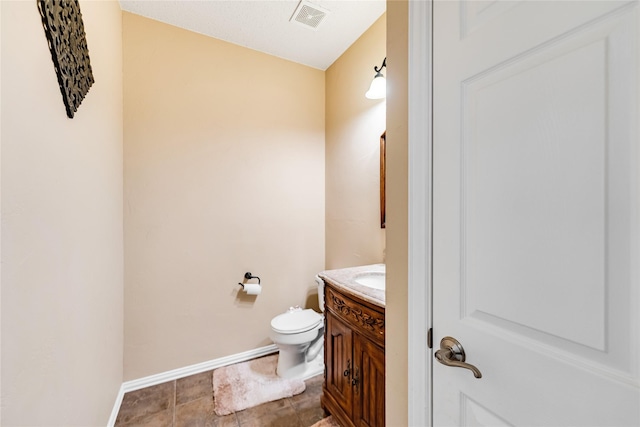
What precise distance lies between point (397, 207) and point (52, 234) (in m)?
1.19

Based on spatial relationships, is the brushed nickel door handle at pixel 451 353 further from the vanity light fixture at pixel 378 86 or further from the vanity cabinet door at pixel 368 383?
the vanity light fixture at pixel 378 86

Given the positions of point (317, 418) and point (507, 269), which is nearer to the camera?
point (507, 269)

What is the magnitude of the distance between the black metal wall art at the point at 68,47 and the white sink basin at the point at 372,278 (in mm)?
1569

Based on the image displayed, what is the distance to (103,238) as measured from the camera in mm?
1438

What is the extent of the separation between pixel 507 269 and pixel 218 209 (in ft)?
6.63

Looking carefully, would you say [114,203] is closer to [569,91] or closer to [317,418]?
[317,418]

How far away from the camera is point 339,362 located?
4.81 feet

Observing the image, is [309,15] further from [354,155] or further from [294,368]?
[294,368]

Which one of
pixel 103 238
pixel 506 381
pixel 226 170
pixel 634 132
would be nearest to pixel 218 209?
pixel 226 170

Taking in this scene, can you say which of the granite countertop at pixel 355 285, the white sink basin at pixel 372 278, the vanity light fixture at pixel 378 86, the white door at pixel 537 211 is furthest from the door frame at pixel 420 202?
the vanity light fixture at pixel 378 86

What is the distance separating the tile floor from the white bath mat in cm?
4

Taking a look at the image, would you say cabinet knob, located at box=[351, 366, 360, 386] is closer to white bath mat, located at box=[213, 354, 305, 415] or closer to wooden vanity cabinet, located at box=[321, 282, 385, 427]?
wooden vanity cabinet, located at box=[321, 282, 385, 427]

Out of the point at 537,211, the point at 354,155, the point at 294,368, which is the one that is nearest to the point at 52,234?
the point at 537,211

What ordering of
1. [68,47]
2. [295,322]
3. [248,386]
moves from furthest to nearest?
[295,322], [248,386], [68,47]
